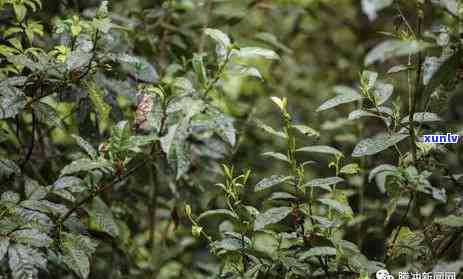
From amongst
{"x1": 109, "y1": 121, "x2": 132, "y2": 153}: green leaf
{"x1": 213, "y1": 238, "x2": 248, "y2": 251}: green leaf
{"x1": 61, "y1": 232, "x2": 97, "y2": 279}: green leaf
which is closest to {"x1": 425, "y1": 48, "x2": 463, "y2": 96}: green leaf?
{"x1": 213, "y1": 238, "x2": 248, "y2": 251}: green leaf

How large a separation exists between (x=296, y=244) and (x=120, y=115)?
63 cm

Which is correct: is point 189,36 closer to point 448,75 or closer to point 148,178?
point 148,178

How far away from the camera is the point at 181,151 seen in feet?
5.06

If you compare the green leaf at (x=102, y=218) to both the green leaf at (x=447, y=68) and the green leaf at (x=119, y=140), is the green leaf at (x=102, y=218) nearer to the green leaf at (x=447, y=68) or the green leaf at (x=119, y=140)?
the green leaf at (x=119, y=140)

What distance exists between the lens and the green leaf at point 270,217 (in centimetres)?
135

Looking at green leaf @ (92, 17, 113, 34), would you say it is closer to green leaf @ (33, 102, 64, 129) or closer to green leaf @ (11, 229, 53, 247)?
green leaf @ (33, 102, 64, 129)

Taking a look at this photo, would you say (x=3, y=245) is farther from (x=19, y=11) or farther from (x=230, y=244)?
(x=19, y=11)

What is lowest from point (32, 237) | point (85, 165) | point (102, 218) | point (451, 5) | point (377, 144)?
point (102, 218)

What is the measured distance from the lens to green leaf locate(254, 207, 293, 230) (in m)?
1.35

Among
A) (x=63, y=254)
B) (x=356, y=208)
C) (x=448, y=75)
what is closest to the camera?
(x=448, y=75)

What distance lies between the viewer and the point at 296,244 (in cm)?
144

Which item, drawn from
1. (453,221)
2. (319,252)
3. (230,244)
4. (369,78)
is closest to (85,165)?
(230,244)

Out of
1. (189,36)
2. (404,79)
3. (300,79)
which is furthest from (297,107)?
(189,36)

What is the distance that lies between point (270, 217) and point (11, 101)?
0.61 metres
